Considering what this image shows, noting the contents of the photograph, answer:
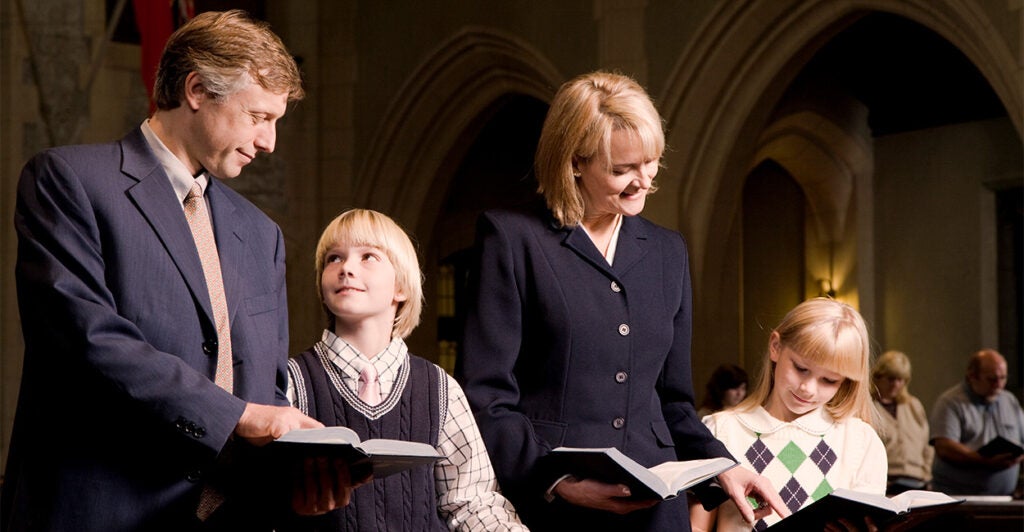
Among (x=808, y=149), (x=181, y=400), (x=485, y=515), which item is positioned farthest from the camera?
(x=808, y=149)

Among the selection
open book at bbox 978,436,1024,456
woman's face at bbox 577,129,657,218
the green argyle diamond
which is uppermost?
woman's face at bbox 577,129,657,218

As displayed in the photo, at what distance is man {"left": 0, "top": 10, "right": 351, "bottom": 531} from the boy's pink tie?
0.84 ft

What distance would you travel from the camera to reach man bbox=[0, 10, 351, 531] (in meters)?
1.82

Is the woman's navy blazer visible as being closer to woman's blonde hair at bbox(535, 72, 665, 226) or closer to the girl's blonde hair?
woman's blonde hair at bbox(535, 72, 665, 226)

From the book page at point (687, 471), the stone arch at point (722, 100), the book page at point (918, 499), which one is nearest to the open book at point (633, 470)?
the book page at point (687, 471)

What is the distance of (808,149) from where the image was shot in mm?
11422

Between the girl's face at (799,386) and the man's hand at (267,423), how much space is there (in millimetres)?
1242

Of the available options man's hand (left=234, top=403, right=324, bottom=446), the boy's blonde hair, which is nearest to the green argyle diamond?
the boy's blonde hair

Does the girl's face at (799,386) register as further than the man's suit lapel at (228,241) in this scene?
Yes

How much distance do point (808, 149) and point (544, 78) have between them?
331 centimetres

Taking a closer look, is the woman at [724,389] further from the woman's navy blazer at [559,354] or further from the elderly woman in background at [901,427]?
the woman's navy blazer at [559,354]

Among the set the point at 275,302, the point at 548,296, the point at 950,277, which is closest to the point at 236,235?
the point at 275,302

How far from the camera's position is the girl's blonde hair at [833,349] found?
277 cm

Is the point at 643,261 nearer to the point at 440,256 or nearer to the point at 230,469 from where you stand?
the point at 230,469
